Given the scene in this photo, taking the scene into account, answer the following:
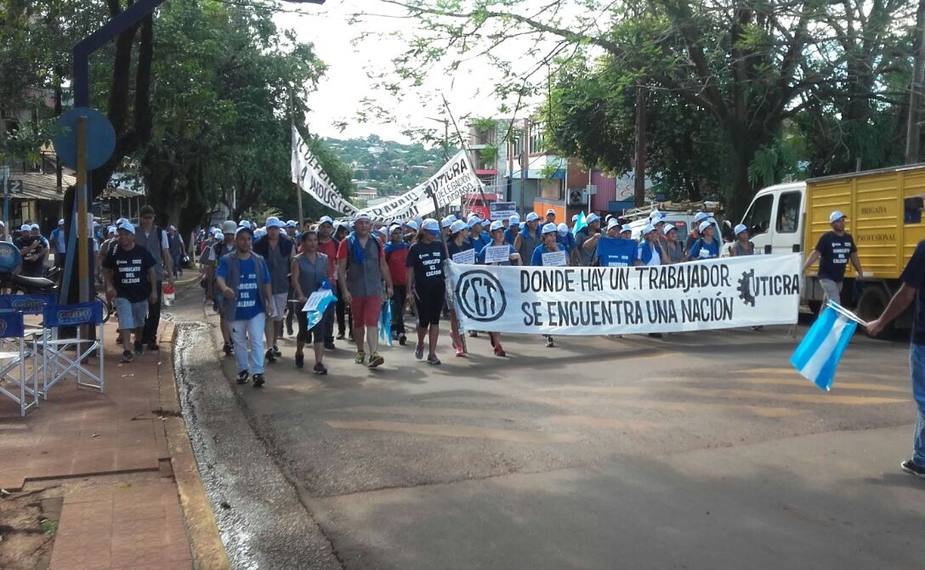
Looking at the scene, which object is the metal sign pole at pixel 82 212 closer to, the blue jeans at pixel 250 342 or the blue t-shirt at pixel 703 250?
the blue jeans at pixel 250 342

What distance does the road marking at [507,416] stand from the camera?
750cm

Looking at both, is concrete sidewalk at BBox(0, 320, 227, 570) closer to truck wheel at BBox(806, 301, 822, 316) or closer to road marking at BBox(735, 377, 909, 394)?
Answer: road marking at BBox(735, 377, 909, 394)

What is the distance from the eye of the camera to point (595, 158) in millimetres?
35062

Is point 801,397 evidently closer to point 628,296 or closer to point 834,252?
point 628,296

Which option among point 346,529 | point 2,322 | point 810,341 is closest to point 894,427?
point 810,341

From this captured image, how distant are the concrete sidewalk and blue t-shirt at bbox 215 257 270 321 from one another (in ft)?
3.47

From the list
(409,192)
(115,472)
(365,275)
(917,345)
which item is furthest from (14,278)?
(917,345)

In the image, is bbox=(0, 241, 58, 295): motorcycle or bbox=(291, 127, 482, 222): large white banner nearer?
bbox=(0, 241, 58, 295): motorcycle

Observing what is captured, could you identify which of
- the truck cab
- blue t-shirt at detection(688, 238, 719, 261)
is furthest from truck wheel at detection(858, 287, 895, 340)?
blue t-shirt at detection(688, 238, 719, 261)

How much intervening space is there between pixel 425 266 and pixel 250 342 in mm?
2435

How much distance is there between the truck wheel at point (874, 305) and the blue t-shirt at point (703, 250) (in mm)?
2235

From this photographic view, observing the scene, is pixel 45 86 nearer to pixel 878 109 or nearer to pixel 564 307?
pixel 564 307

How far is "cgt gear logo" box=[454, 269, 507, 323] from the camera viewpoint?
1127cm

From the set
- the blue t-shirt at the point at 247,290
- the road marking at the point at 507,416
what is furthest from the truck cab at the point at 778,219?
the blue t-shirt at the point at 247,290
